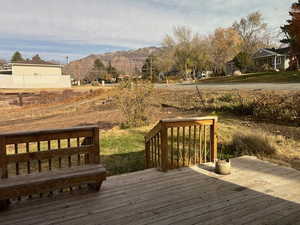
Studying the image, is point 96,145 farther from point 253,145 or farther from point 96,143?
point 253,145

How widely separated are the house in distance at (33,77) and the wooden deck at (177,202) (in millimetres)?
27182

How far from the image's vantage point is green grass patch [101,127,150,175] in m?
5.47

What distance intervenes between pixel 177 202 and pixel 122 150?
12.7 ft

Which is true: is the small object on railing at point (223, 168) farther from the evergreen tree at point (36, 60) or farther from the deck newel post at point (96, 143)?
the evergreen tree at point (36, 60)

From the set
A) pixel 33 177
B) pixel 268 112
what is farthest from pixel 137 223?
pixel 268 112

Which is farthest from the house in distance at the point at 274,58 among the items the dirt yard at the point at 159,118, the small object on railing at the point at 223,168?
the small object on railing at the point at 223,168

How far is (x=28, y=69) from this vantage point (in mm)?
35656

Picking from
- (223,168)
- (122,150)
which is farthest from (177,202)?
(122,150)

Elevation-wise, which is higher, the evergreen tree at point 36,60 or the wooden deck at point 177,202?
the evergreen tree at point 36,60

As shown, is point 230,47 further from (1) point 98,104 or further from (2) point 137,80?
(2) point 137,80

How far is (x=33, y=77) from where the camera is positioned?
28.2 meters

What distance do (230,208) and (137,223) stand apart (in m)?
1.07

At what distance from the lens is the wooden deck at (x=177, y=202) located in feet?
8.30

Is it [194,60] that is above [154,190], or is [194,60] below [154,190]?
above
